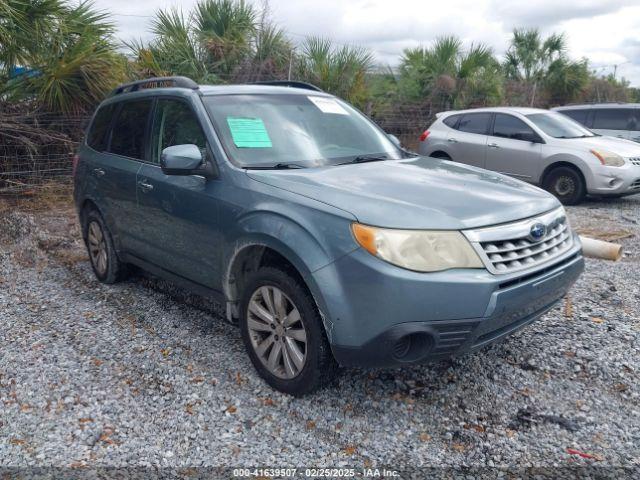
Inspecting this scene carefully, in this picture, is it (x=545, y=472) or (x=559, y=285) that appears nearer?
(x=545, y=472)

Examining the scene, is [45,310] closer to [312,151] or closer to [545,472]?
[312,151]

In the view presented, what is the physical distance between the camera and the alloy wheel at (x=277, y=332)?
318cm

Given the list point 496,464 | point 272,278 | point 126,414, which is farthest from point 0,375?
point 496,464

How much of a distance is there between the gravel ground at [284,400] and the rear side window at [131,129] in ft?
4.11

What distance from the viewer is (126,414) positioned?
319 centimetres

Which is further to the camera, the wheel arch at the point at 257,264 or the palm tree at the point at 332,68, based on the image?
the palm tree at the point at 332,68

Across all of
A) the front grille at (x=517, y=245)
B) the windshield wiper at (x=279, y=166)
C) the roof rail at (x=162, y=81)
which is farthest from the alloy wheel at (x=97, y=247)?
the front grille at (x=517, y=245)

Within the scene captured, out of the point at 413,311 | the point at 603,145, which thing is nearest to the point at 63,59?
the point at 413,311

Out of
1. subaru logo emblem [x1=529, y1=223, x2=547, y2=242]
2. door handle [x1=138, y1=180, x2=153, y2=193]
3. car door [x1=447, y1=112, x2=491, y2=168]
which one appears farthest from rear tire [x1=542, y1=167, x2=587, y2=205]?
door handle [x1=138, y1=180, x2=153, y2=193]

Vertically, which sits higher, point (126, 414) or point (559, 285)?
point (559, 285)

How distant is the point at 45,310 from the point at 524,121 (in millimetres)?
7981

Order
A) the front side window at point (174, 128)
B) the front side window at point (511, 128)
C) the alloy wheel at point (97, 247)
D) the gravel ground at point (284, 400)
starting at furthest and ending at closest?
the front side window at point (511, 128)
the alloy wheel at point (97, 247)
the front side window at point (174, 128)
the gravel ground at point (284, 400)

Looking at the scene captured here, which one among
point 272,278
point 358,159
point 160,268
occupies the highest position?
point 358,159

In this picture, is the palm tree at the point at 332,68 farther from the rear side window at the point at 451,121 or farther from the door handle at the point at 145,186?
the door handle at the point at 145,186
